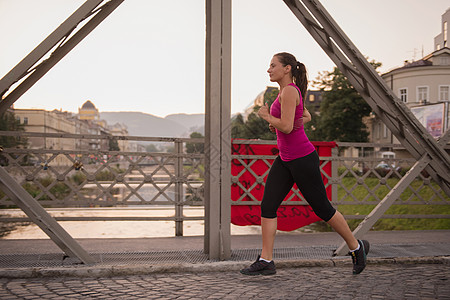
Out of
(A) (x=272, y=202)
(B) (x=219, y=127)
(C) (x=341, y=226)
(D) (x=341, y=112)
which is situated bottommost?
(C) (x=341, y=226)

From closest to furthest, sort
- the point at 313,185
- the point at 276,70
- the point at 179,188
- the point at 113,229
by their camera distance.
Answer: the point at 313,185 < the point at 276,70 < the point at 179,188 < the point at 113,229

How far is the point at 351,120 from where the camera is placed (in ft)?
168

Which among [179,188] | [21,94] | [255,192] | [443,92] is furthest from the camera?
[443,92]

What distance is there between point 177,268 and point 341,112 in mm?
48684

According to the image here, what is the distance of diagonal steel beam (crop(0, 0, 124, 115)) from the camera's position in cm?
446

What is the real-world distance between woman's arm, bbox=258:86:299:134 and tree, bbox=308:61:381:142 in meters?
48.2

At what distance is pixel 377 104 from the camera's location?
18.1ft

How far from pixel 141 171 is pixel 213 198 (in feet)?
8.10

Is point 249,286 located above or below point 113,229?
above

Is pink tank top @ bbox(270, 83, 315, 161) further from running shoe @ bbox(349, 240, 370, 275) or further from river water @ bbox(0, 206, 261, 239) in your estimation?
river water @ bbox(0, 206, 261, 239)

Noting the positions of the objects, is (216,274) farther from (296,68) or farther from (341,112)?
(341,112)

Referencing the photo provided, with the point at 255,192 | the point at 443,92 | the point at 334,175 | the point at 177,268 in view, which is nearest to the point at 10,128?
the point at 443,92

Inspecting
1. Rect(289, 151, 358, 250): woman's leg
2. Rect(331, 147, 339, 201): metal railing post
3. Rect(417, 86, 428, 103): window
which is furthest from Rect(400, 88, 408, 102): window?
Rect(289, 151, 358, 250): woman's leg

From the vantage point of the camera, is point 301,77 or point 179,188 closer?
point 301,77
